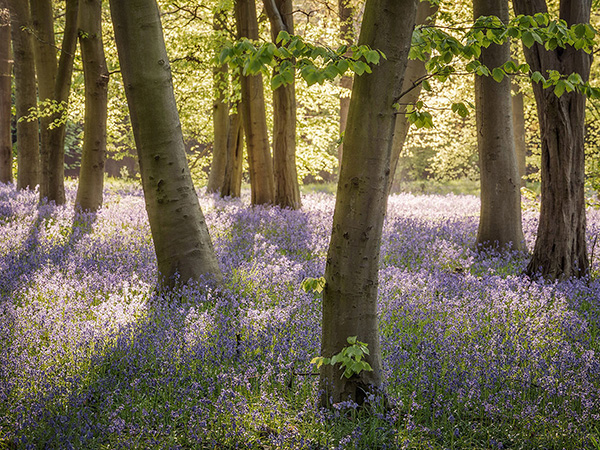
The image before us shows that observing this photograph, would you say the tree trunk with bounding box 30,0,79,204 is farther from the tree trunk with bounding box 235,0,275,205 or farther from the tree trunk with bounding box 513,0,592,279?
the tree trunk with bounding box 513,0,592,279

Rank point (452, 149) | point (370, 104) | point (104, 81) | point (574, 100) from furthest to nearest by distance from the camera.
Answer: point (452, 149)
point (104, 81)
point (574, 100)
point (370, 104)

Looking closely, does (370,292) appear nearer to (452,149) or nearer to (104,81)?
(104,81)

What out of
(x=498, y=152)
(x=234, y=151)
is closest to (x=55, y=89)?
(x=234, y=151)

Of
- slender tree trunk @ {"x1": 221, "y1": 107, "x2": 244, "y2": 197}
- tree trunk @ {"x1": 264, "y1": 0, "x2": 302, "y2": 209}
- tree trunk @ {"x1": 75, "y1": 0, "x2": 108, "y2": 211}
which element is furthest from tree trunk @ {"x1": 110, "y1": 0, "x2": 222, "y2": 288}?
slender tree trunk @ {"x1": 221, "y1": 107, "x2": 244, "y2": 197}

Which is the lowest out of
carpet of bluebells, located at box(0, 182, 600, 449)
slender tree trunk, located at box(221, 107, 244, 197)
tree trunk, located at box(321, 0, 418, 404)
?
carpet of bluebells, located at box(0, 182, 600, 449)

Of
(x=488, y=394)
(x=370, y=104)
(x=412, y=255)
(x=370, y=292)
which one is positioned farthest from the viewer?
(x=412, y=255)

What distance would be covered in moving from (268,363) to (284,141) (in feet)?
32.1

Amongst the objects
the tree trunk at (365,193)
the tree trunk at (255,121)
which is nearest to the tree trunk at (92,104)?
the tree trunk at (255,121)

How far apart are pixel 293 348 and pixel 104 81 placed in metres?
8.65

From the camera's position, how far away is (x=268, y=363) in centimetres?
395

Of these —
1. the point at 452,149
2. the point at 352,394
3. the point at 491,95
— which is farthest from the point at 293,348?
the point at 452,149

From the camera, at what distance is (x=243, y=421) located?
125 inches

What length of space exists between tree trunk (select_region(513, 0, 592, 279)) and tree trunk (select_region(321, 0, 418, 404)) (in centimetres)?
440

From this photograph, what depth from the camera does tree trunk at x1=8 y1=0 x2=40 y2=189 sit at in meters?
15.3
